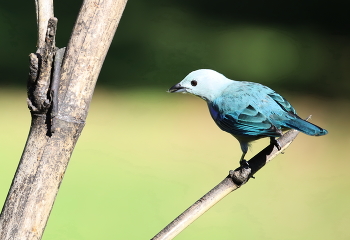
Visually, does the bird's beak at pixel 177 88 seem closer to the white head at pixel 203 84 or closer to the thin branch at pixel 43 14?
the white head at pixel 203 84

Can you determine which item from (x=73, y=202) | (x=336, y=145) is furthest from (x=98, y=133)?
(x=336, y=145)

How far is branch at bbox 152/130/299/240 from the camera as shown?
36.9 inches

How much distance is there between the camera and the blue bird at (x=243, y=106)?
139 centimetres

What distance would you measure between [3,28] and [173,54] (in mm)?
1155

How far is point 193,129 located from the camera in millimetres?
2936

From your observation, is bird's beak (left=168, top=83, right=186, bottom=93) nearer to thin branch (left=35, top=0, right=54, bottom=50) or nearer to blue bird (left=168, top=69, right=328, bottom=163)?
blue bird (left=168, top=69, right=328, bottom=163)

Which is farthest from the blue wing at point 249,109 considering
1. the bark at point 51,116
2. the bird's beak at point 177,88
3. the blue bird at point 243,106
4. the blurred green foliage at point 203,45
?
the blurred green foliage at point 203,45

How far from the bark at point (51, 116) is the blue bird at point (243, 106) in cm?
54

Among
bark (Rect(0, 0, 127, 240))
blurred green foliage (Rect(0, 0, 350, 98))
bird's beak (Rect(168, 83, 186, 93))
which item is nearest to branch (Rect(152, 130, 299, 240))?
bark (Rect(0, 0, 127, 240))

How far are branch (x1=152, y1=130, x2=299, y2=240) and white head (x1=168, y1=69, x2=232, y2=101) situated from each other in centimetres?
33

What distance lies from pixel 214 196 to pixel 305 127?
42 cm

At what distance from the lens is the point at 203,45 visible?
3105mm

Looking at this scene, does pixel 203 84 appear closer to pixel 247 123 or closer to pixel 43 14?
pixel 247 123

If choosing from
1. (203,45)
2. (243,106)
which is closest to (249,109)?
(243,106)
